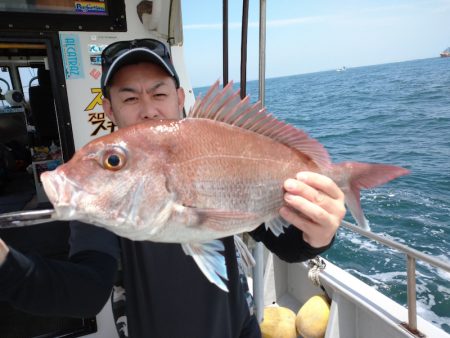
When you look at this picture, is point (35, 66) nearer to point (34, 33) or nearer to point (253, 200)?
point (34, 33)

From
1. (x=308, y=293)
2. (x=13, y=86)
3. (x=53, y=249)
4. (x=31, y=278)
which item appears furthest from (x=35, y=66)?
(x=31, y=278)

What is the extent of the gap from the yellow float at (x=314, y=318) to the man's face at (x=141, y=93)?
107 inches

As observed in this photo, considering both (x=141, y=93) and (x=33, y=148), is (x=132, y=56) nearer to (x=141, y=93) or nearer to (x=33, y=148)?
(x=141, y=93)

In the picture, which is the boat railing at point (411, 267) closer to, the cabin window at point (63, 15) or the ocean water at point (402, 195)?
the ocean water at point (402, 195)

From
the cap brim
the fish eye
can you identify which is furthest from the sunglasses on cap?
the fish eye

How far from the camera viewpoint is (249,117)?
1.28 meters

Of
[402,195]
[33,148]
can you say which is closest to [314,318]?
[33,148]

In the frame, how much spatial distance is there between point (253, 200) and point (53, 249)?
10.9 feet

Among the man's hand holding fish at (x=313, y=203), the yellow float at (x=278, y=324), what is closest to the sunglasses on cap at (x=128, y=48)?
the man's hand holding fish at (x=313, y=203)

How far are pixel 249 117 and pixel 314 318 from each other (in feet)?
9.25

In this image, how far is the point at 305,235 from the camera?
148cm

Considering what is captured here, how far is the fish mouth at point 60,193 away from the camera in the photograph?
3.34 ft

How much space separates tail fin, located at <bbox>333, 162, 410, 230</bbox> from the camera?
134 centimetres

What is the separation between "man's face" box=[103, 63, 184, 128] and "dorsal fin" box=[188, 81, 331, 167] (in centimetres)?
48
